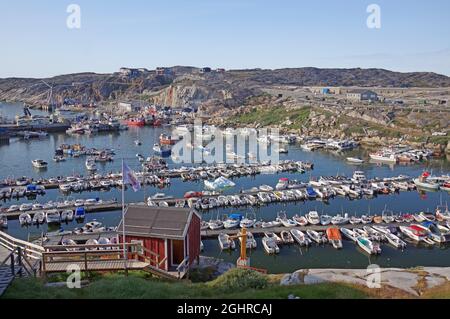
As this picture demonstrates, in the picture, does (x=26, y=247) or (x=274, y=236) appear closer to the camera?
(x=26, y=247)

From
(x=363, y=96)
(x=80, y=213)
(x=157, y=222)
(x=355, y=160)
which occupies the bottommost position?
(x=80, y=213)

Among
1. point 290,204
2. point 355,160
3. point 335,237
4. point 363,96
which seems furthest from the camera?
point 363,96

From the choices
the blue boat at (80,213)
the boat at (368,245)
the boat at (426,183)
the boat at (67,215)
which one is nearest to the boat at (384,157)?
the boat at (426,183)

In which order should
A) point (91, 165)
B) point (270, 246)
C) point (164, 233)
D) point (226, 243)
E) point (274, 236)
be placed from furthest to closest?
point (91, 165)
point (274, 236)
point (226, 243)
point (270, 246)
point (164, 233)

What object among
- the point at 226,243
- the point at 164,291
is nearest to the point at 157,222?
the point at 164,291

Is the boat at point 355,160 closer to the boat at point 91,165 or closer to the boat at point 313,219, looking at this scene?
the boat at point 313,219

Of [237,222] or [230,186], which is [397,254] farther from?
[230,186]

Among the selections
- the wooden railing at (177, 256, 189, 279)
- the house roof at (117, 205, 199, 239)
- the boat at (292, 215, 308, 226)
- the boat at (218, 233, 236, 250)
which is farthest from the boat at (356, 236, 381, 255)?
the wooden railing at (177, 256, 189, 279)

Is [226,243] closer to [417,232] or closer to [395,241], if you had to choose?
[395,241]
